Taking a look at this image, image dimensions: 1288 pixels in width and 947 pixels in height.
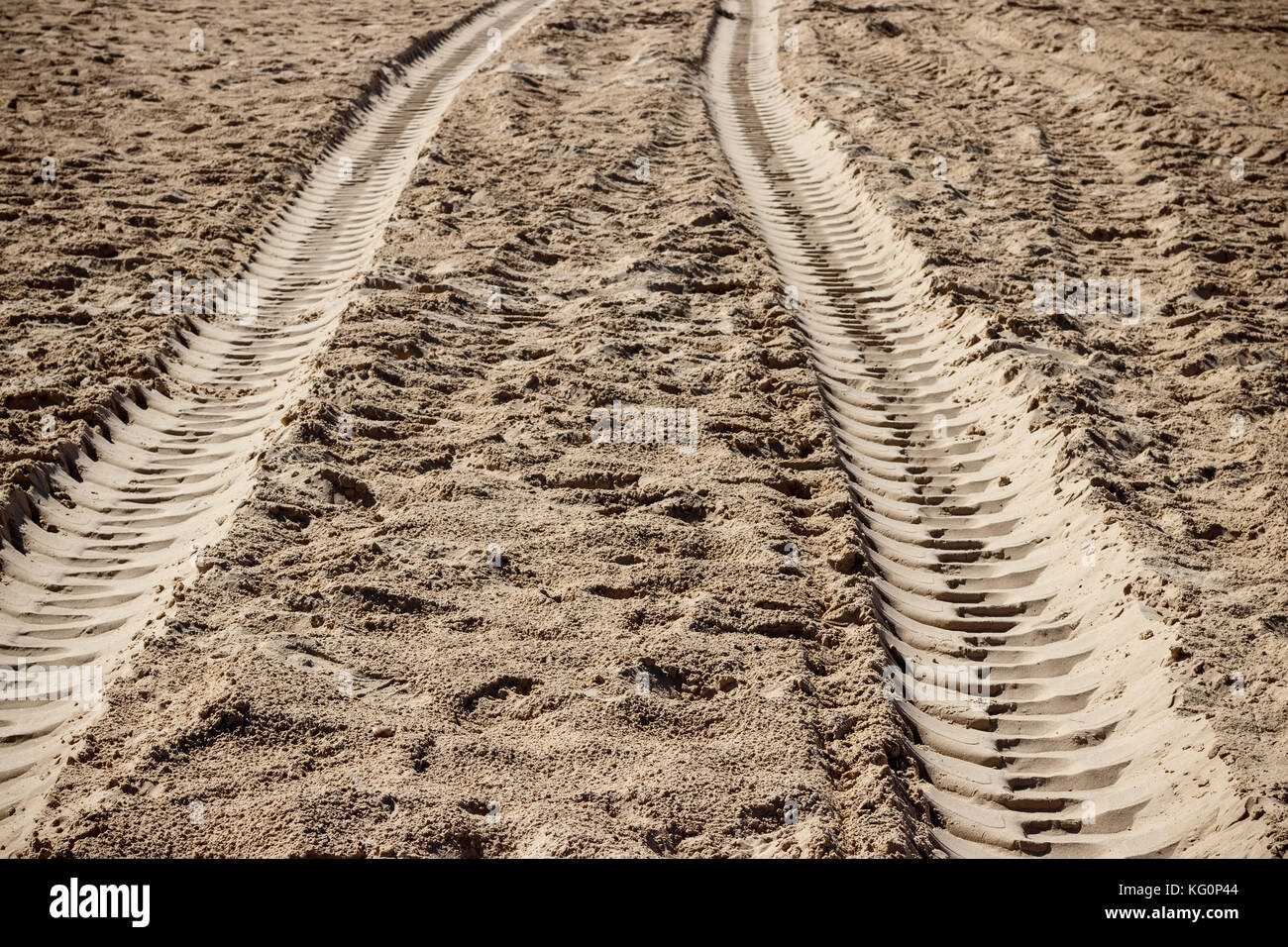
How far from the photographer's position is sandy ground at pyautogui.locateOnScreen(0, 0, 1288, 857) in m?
3.26

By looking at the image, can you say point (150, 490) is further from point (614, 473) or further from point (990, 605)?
point (990, 605)

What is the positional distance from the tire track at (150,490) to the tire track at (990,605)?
10.0 feet

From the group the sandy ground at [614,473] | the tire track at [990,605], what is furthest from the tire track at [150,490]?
the tire track at [990,605]

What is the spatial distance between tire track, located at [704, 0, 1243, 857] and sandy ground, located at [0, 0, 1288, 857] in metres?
0.04

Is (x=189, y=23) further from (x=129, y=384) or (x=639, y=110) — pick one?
(x=129, y=384)

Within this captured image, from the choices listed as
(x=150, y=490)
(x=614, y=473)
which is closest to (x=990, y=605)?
(x=614, y=473)

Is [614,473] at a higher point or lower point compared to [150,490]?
higher

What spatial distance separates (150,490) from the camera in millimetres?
4914

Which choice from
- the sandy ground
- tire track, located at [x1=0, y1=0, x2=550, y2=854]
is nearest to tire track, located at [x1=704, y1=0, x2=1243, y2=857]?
the sandy ground

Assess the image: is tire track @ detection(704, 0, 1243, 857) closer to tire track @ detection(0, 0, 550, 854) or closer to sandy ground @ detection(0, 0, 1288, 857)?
sandy ground @ detection(0, 0, 1288, 857)

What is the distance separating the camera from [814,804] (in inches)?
127

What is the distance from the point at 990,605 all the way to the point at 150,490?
4.07 metres

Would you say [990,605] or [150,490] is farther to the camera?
[150,490]
